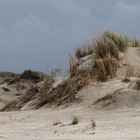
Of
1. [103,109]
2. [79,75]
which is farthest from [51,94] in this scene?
[103,109]

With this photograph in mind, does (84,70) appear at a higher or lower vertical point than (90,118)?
higher

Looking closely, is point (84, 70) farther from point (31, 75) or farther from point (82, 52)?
point (31, 75)

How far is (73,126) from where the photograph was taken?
9.83 metres

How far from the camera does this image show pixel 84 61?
54.4ft

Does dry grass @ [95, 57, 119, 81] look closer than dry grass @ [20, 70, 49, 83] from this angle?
Yes

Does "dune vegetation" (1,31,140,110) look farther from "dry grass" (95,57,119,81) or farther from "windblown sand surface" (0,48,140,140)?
"windblown sand surface" (0,48,140,140)

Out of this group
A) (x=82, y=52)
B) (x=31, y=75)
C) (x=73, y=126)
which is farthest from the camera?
(x=31, y=75)

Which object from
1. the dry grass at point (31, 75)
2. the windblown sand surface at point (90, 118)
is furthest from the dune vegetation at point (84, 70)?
the dry grass at point (31, 75)

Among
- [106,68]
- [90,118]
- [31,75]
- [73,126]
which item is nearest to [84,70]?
[106,68]

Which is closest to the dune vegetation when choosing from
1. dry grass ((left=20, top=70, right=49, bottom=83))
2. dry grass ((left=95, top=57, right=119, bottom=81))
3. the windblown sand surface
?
dry grass ((left=95, top=57, right=119, bottom=81))

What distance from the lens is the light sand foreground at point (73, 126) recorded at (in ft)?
26.4

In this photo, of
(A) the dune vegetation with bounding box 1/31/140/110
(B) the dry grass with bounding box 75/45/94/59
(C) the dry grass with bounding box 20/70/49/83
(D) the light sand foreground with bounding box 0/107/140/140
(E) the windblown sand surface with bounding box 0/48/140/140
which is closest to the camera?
(D) the light sand foreground with bounding box 0/107/140/140

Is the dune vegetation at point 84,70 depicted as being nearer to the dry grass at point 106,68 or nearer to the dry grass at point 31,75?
the dry grass at point 106,68

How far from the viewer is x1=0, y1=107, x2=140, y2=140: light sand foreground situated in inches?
317
